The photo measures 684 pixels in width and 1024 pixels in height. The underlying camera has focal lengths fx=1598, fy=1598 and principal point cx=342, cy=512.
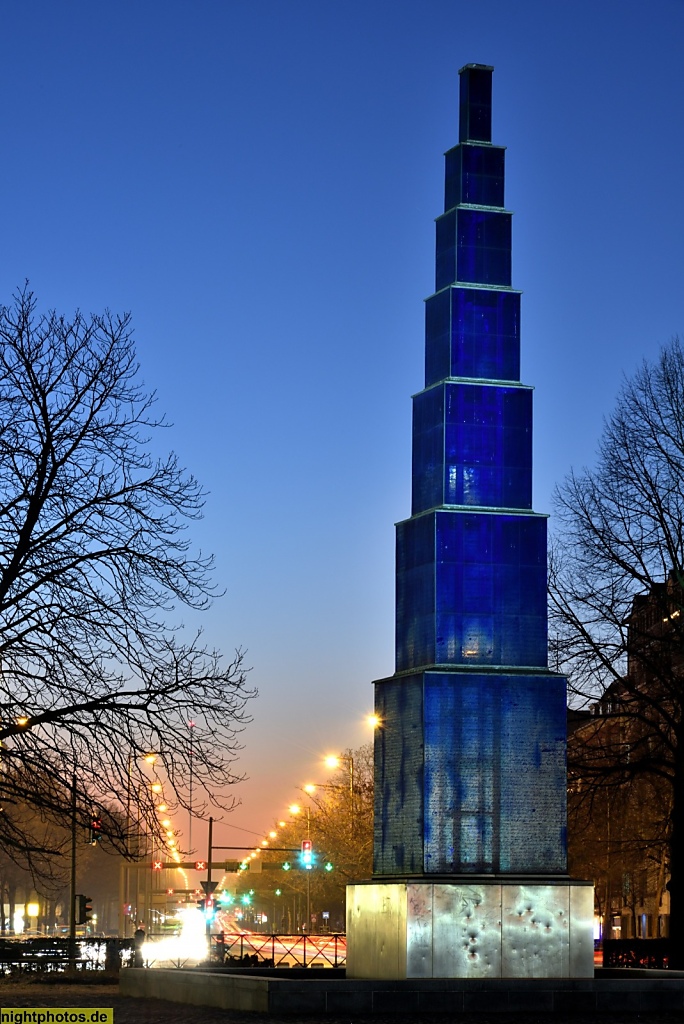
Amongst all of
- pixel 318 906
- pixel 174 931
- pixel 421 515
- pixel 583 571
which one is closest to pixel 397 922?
pixel 421 515

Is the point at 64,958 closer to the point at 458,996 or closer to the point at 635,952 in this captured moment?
the point at 635,952

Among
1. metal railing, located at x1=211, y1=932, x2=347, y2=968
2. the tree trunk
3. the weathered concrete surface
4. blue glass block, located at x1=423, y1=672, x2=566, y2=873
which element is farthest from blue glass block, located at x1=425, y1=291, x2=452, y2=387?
the tree trunk

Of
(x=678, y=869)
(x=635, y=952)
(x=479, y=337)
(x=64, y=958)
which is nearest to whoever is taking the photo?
(x=479, y=337)

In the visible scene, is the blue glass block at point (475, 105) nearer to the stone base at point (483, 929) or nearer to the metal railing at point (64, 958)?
the stone base at point (483, 929)

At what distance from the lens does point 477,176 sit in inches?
1075

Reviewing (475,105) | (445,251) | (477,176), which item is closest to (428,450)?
(445,251)

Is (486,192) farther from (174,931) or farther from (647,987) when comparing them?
(174,931)

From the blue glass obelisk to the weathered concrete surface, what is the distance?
0.54 meters

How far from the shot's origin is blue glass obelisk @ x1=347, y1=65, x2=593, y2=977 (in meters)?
23.7

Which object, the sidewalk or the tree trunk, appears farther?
the tree trunk

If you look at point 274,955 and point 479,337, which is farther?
point 274,955

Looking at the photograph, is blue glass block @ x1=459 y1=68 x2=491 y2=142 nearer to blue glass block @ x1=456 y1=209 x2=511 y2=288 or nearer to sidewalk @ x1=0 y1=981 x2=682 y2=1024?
blue glass block @ x1=456 y1=209 x2=511 y2=288

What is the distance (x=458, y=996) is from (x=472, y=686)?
457 cm

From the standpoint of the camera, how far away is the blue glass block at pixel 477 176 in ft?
89.4
